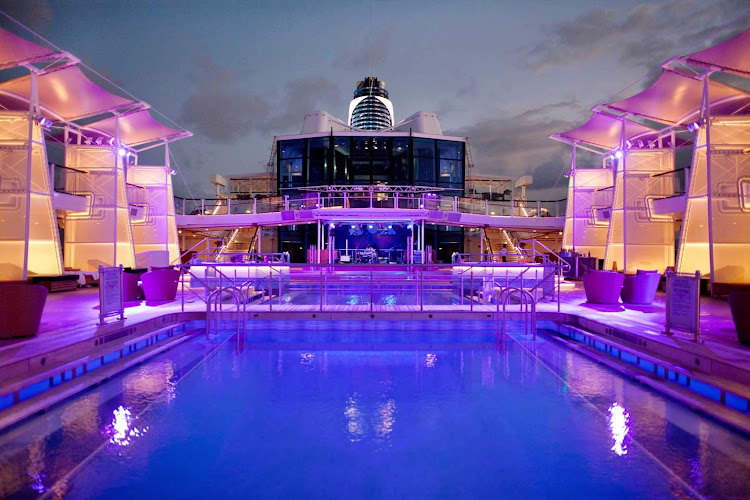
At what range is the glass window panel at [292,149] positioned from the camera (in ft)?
96.1

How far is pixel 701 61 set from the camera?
37.7 feet

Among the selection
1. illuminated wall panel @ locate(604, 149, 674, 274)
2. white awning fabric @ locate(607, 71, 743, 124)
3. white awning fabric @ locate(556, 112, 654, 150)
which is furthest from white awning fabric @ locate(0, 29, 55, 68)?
illuminated wall panel @ locate(604, 149, 674, 274)

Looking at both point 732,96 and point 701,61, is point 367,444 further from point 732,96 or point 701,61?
point 732,96

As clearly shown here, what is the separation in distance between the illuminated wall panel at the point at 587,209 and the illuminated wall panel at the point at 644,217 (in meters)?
3.09

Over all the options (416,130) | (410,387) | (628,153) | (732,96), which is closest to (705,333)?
(410,387)

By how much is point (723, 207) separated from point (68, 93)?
21.7 m

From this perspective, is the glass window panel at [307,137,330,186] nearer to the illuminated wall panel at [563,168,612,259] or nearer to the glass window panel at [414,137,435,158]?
the glass window panel at [414,137,435,158]

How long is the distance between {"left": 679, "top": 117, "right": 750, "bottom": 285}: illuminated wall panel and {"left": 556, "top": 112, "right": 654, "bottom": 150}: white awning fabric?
177 inches

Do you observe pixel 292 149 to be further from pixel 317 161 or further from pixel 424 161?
pixel 424 161

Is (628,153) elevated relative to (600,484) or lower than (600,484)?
elevated

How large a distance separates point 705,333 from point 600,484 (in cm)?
544

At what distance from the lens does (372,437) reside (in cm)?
387

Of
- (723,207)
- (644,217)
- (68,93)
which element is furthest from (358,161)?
(723,207)

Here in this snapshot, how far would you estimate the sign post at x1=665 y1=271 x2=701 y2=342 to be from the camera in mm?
6047
